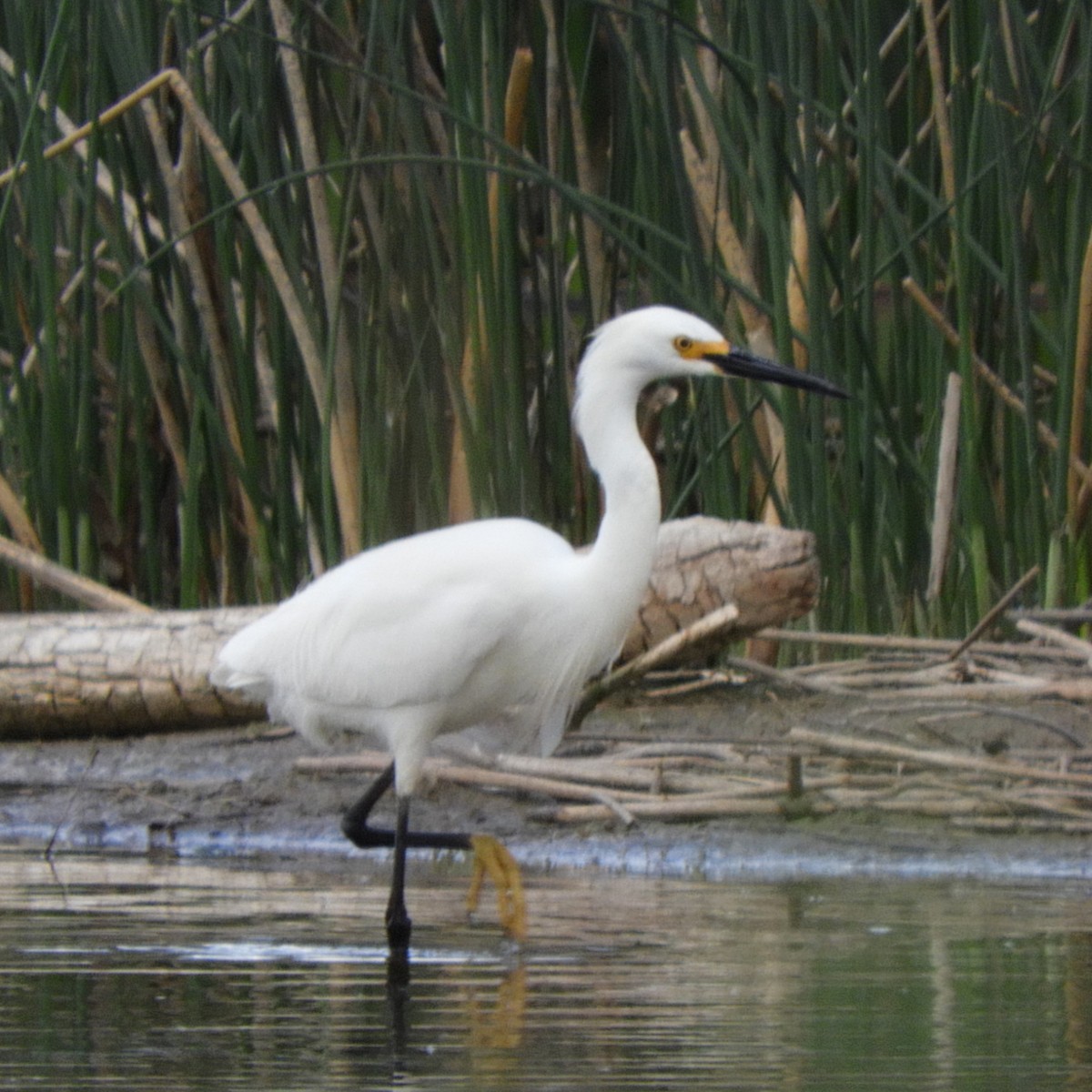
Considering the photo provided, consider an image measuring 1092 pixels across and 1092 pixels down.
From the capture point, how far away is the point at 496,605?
4520mm

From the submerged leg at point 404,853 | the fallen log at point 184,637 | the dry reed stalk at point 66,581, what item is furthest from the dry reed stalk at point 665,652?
the dry reed stalk at point 66,581

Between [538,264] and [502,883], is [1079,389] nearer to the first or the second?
[538,264]

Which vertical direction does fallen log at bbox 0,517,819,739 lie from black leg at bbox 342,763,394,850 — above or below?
above

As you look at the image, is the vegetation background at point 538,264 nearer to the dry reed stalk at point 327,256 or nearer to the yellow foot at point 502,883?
the dry reed stalk at point 327,256

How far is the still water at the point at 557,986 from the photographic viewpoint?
109 inches

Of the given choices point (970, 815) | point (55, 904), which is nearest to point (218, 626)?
point (55, 904)

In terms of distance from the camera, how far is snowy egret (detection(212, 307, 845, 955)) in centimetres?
453

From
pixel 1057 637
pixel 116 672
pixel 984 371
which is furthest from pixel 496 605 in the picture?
pixel 984 371

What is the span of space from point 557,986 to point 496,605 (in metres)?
1.21

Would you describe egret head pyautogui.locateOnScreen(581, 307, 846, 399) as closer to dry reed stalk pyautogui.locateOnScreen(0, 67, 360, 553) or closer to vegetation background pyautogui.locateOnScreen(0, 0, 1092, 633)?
vegetation background pyautogui.locateOnScreen(0, 0, 1092, 633)

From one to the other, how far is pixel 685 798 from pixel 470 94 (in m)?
2.40

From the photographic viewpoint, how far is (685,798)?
16.6ft

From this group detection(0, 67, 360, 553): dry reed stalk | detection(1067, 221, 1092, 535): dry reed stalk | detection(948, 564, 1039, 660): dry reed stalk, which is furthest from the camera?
detection(0, 67, 360, 553): dry reed stalk

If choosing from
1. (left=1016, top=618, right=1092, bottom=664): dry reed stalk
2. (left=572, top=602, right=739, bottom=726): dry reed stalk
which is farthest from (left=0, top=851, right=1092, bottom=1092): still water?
(left=1016, top=618, right=1092, bottom=664): dry reed stalk
